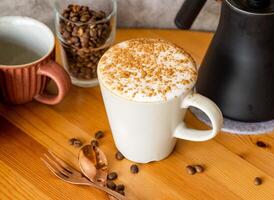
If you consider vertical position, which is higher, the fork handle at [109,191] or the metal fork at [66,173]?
the fork handle at [109,191]

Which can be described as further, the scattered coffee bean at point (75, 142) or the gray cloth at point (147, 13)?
the gray cloth at point (147, 13)

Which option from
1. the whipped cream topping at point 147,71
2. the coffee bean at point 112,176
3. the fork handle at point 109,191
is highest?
the whipped cream topping at point 147,71

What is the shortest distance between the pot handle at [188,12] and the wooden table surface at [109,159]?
13 centimetres

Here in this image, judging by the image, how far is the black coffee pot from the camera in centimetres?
65

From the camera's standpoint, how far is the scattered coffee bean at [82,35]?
0.75m

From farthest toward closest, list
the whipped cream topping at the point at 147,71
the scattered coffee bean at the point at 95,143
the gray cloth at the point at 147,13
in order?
1. the gray cloth at the point at 147,13
2. the scattered coffee bean at the point at 95,143
3. the whipped cream topping at the point at 147,71

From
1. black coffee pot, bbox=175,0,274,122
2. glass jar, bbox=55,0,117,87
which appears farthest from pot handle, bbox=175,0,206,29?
glass jar, bbox=55,0,117,87

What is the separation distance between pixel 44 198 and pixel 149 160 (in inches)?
5.5

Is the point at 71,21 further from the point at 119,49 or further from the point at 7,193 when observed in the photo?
the point at 7,193

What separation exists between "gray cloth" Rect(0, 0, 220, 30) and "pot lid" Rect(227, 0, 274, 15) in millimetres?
215

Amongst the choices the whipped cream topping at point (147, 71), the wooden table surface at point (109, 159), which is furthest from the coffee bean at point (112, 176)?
the whipped cream topping at point (147, 71)

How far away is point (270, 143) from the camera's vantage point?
0.72 m

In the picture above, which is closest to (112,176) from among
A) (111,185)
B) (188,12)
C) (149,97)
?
(111,185)

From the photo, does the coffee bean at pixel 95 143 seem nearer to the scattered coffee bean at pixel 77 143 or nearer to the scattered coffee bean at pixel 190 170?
the scattered coffee bean at pixel 77 143
